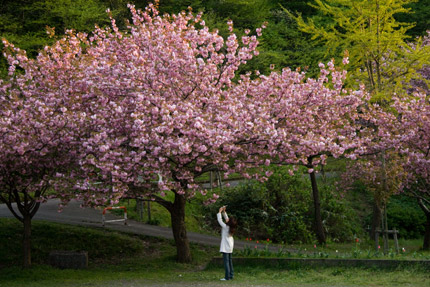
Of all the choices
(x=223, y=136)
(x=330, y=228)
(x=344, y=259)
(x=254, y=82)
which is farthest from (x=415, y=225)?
(x=223, y=136)

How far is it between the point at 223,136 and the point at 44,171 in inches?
199

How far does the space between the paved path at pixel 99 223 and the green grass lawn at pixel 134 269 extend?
77cm

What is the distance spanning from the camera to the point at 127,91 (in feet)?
44.2

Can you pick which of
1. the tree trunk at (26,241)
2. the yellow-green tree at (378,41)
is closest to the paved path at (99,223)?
the tree trunk at (26,241)

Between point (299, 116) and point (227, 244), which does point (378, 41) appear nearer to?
point (299, 116)

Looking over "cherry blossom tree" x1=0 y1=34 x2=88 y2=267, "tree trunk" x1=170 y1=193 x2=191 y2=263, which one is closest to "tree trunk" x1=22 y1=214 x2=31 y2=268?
"cherry blossom tree" x1=0 y1=34 x2=88 y2=267

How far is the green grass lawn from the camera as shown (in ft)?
39.6

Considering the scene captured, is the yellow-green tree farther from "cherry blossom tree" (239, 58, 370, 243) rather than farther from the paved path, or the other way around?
the paved path

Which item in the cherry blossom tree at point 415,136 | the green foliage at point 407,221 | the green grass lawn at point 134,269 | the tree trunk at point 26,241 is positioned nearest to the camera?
the green grass lawn at point 134,269

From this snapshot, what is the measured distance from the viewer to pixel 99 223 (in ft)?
65.8

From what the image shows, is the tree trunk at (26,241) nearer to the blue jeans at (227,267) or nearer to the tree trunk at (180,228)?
the tree trunk at (180,228)

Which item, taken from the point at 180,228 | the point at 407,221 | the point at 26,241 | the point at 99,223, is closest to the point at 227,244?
the point at 180,228

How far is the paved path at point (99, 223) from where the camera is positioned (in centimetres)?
1861

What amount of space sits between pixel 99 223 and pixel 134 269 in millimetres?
5533
